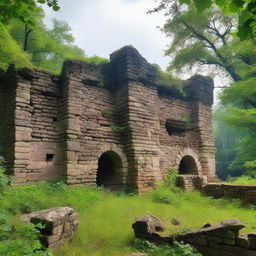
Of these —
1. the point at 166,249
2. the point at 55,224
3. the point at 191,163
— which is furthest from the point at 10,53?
the point at 191,163

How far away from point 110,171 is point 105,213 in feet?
11.3

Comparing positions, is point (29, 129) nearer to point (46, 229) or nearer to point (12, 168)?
point (12, 168)

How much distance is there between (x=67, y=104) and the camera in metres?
7.59

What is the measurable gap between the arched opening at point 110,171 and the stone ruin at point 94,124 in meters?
0.02

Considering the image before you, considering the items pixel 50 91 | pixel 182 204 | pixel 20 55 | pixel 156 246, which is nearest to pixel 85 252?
pixel 156 246

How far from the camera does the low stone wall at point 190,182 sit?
916 cm

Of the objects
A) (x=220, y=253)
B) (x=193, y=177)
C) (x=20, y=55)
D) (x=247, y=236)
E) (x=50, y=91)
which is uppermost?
(x=20, y=55)

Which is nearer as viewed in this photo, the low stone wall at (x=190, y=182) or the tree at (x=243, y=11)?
the tree at (x=243, y=11)

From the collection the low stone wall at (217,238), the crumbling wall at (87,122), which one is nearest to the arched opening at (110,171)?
the crumbling wall at (87,122)

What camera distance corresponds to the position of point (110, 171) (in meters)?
9.15

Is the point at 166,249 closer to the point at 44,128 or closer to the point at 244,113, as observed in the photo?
the point at 44,128

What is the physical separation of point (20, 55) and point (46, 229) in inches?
215

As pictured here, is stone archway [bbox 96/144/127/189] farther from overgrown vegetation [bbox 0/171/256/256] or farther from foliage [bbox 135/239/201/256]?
foliage [bbox 135/239/201/256]

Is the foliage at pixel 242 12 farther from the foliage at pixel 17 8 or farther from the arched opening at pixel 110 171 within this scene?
the arched opening at pixel 110 171
